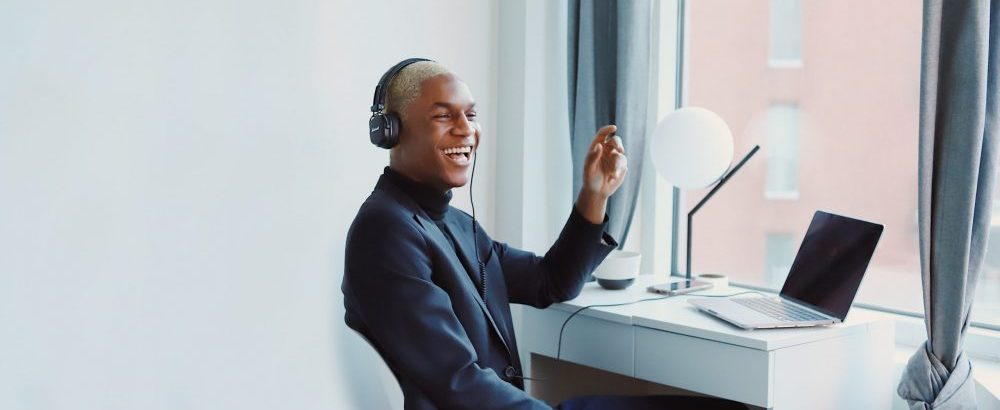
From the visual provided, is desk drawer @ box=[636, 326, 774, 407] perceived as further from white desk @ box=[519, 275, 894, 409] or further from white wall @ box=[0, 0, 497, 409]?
white wall @ box=[0, 0, 497, 409]

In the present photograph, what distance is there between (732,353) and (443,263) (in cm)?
61

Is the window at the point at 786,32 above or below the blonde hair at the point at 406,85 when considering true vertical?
above

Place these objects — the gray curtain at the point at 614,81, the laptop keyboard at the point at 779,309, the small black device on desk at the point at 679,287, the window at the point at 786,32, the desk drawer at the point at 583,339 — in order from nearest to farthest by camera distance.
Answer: the laptop keyboard at the point at 779,309 < the desk drawer at the point at 583,339 < the small black device on desk at the point at 679,287 < the gray curtain at the point at 614,81 < the window at the point at 786,32

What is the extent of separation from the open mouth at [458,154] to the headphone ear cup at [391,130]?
0.09 m

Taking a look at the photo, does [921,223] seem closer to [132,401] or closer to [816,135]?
[816,135]

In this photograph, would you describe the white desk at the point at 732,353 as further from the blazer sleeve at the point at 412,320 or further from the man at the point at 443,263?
the blazer sleeve at the point at 412,320

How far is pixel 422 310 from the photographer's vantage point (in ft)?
4.61

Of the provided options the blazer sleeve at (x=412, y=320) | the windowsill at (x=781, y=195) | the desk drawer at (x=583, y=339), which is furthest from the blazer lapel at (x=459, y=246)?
the windowsill at (x=781, y=195)

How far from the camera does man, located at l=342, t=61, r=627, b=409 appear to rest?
1.41 m

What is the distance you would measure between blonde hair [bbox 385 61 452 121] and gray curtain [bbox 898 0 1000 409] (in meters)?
0.99

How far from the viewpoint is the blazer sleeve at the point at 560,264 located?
1.89 m

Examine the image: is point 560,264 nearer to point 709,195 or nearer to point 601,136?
point 601,136

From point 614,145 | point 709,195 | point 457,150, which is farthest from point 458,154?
point 709,195

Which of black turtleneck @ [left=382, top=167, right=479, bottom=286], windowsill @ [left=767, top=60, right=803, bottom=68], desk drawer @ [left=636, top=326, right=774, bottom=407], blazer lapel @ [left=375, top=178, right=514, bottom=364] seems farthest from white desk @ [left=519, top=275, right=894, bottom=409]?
windowsill @ [left=767, top=60, right=803, bottom=68]
